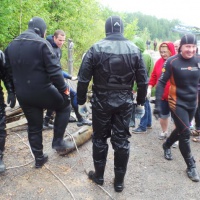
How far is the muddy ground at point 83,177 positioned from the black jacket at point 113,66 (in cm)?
132

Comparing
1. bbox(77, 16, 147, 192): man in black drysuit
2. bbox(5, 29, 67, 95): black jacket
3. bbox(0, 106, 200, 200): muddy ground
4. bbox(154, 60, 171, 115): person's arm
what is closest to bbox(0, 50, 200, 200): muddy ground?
bbox(0, 106, 200, 200): muddy ground

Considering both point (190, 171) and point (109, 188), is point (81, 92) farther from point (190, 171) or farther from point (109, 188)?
point (190, 171)

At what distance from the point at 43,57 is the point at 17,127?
2.52 metres

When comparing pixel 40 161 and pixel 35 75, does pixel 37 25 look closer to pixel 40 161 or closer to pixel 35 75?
pixel 35 75

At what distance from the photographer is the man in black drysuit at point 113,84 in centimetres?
289

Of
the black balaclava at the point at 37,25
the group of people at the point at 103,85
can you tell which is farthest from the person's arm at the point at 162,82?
the black balaclava at the point at 37,25

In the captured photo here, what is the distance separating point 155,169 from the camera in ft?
13.1

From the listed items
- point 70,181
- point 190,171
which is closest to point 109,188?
point 70,181

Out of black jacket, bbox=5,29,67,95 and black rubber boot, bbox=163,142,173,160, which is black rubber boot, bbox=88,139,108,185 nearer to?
black jacket, bbox=5,29,67,95

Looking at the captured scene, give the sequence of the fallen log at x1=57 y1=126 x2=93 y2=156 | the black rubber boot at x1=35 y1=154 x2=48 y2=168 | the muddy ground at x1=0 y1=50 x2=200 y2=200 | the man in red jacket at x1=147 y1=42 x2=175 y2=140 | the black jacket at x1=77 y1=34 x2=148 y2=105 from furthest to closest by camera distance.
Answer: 1. the man in red jacket at x1=147 y1=42 x2=175 y2=140
2. the fallen log at x1=57 y1=126 x2=93 y2=156
3. the black rubber boot at x1=35 y1=154 x2=48 y2=168
4. the muddy ground at x1=0 y1=50 x2=200 y2=200
5. the black jacket at x1=77 y1=34 x2=148 y2=105

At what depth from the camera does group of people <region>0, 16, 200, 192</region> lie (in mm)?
2936

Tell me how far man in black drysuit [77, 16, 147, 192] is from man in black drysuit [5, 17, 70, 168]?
49 centimetres

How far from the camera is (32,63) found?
321cm

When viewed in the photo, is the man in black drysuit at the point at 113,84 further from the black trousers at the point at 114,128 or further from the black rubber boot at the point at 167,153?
the black rubber boot at the point at 167,153
